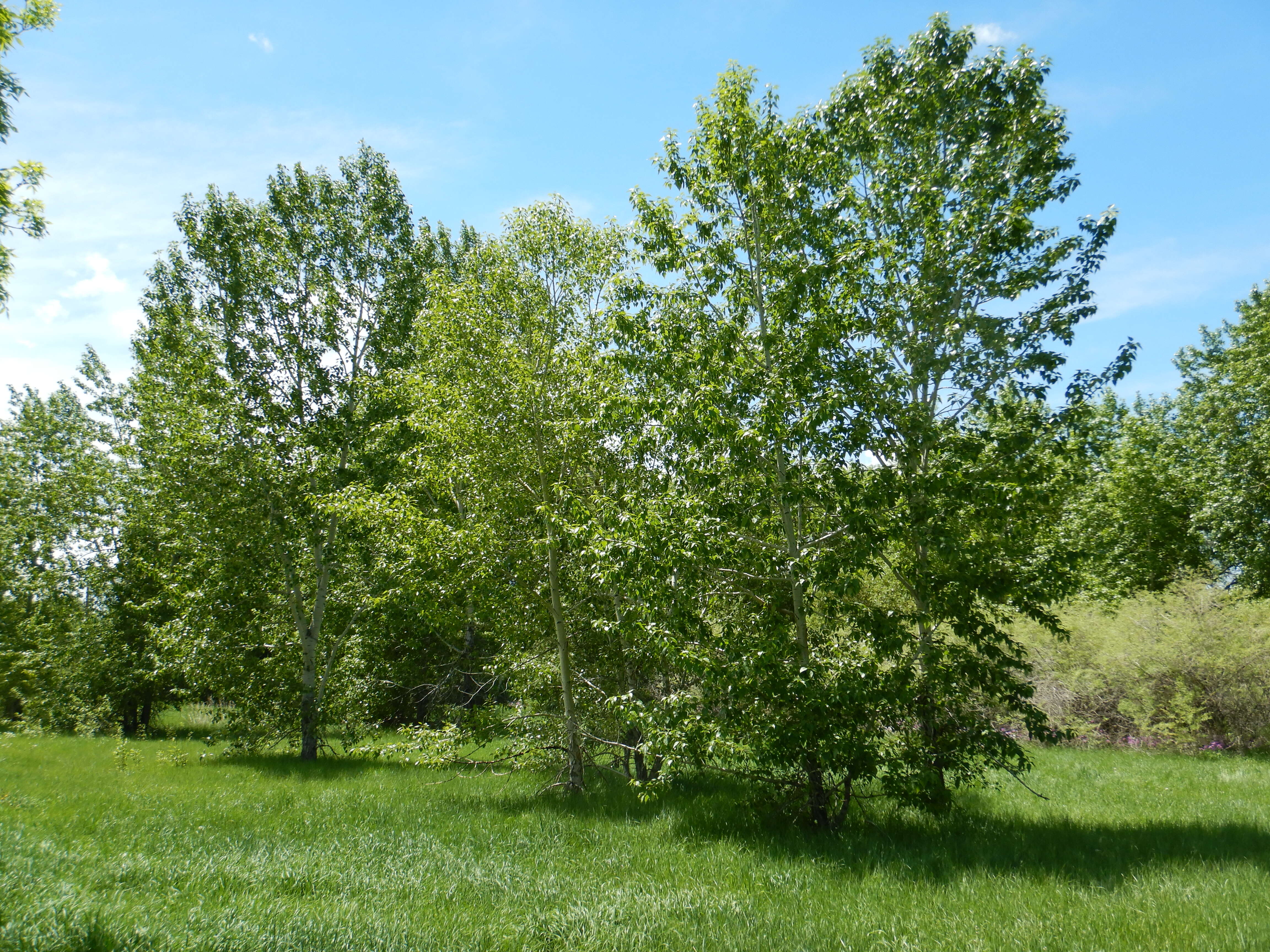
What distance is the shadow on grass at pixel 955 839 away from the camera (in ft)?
21.3

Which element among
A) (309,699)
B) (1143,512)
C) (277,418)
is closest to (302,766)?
(309,699)

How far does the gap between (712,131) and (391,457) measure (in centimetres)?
1185

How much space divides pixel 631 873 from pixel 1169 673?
13284 mm

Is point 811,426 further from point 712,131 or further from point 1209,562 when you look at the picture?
point 1209,562

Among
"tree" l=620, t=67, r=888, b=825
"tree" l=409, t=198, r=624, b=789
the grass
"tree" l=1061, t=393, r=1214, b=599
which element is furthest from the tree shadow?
"tree" l=1061, t=393, r=1214, b=599

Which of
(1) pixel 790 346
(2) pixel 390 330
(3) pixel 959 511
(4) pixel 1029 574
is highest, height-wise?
(2) pixel 390 330

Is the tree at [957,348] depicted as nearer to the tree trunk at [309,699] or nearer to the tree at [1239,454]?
the tree trunk at [309,699]

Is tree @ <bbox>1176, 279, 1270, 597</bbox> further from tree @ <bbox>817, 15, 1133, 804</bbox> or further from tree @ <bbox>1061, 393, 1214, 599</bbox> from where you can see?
tree @ <bbox>817, 15, 1133, 804</bbox>

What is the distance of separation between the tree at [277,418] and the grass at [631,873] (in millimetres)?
6083

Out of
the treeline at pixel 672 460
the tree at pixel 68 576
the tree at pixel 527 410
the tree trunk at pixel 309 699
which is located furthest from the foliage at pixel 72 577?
the tree at pixel 527 410

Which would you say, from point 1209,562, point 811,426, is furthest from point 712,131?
point 1209,562

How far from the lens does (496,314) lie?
38.9 feet

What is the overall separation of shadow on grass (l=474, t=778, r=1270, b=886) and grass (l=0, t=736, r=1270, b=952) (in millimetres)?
38

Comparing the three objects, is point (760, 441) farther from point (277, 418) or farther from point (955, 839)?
point (277, 418)
